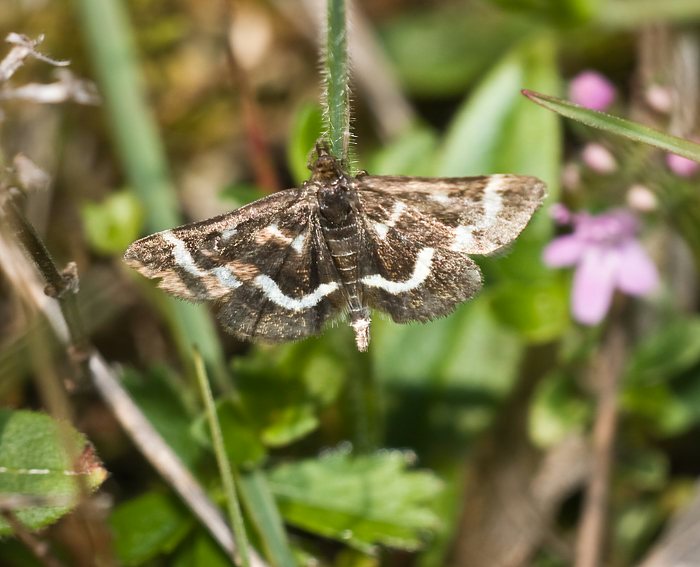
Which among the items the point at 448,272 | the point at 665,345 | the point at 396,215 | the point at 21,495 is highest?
the point at 396,215

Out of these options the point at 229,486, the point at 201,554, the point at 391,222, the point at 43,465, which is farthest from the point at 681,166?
the point at 43,465

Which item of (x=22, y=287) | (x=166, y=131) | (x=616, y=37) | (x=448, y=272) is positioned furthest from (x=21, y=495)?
(x=616, y=37)

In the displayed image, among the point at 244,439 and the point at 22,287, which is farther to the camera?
the point at 244,439

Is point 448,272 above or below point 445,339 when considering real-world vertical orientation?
above

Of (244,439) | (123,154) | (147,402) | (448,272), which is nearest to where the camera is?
(448,272)

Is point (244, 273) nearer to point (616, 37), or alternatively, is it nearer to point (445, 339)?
point (445, 339)

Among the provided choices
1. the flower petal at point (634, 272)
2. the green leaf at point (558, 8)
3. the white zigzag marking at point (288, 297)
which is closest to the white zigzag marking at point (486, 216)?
the white zigzag marking at point (288, 297)

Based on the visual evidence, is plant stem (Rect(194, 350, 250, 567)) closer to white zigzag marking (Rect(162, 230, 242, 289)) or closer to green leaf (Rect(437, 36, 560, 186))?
white zigzag marking (Rect(162, 230, 242, 289))

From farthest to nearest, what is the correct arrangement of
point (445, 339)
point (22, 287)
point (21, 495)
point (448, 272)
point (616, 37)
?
point (616, 37), point (445, 339), point (22, 287), point (448, 272), point (21, 495)

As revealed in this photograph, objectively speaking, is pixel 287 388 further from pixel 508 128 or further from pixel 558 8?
pixel 558 8
